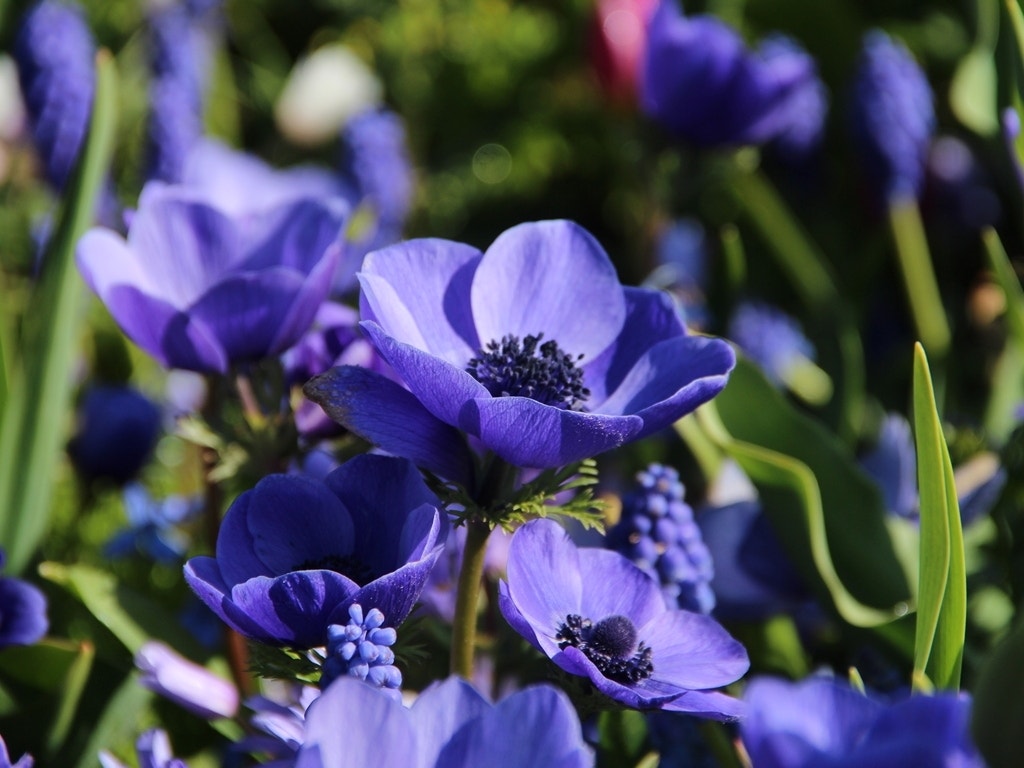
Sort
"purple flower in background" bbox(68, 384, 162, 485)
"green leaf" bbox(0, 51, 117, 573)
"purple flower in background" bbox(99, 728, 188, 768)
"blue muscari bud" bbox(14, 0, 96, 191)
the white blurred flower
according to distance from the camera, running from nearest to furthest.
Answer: "purple flower in background" bbox(99, 728, 188, 768)
"green leaf" bbox(0, 51, 117, 573)
"purple flower in background" bbox(68, 384, 162, 485)
"blue muscari bud" bbox(14, 0, 96, 191)
the white blurred flower

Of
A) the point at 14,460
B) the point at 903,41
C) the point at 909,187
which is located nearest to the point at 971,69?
the point at 909,187

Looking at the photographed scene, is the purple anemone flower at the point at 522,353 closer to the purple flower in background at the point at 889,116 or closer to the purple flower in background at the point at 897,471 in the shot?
the purple flower in background at the point at 897,471

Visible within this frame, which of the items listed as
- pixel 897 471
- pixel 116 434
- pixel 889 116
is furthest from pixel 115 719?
pixel 889 116

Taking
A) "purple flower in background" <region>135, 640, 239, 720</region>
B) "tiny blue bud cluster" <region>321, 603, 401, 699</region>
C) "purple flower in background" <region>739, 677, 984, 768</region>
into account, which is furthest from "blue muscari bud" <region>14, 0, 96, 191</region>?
"purple flower in background" <region>739, 677, 984, 768</region>

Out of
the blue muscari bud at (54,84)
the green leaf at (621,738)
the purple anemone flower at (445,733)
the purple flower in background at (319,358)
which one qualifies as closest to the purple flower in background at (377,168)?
the blue muscari bud at (54,84)

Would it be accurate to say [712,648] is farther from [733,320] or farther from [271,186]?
[271,186]

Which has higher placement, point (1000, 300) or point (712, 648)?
point (712, 648)

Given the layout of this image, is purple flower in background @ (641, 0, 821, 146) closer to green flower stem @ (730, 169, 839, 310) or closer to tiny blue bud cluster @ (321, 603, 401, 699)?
green flower stem @ (730, 169, 839, 310)

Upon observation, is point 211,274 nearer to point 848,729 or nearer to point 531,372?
point 531,372
